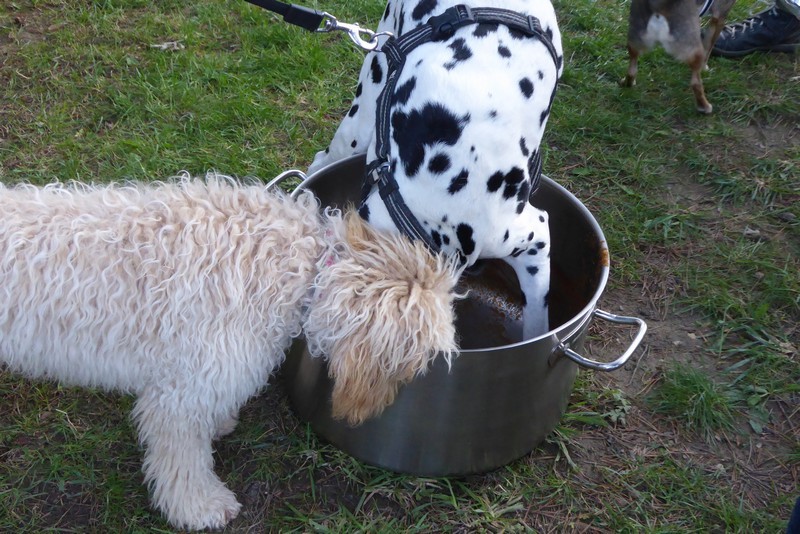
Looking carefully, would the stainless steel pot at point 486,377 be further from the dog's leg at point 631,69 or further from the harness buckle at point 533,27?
the dog's leg at point 631,69

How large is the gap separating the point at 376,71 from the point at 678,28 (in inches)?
81.6

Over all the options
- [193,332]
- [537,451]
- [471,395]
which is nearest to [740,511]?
[537,451]

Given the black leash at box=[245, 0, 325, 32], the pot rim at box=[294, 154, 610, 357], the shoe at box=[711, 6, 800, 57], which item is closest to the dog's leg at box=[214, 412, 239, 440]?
the pot rim at box=[294, 154, 610, 357]

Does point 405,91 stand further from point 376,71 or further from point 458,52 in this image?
point 376,71

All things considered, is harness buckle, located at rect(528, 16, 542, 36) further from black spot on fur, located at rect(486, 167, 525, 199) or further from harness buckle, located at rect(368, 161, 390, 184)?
harness buckle, located at rect(368, 161, 390, 184)

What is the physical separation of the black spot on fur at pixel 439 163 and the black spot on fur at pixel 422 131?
0.03 m

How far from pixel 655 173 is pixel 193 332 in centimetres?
267

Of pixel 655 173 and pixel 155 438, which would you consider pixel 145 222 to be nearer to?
pixel 155 438

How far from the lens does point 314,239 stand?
1.92 m

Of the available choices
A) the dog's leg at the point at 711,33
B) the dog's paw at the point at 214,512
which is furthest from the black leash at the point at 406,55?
the dog's leg at the point at 711,33

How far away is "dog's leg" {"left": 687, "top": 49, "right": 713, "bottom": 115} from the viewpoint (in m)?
3.71

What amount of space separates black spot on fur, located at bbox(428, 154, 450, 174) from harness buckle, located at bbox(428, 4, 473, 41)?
364mm

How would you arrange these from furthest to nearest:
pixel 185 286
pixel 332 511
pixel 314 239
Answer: pixel 332 511, pixel 314 239, pixel 185 286

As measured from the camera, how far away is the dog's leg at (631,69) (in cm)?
385
